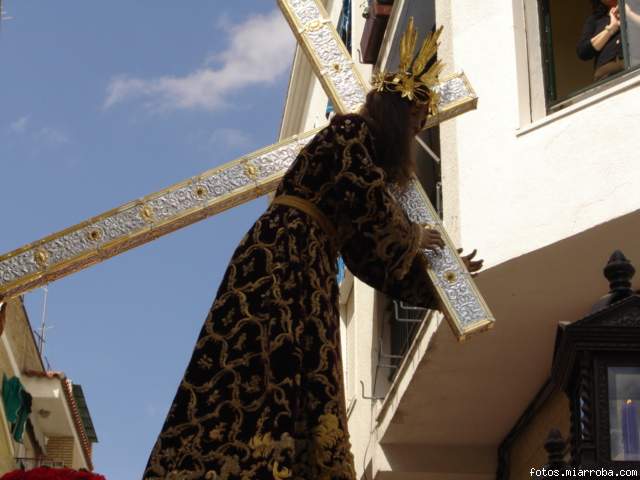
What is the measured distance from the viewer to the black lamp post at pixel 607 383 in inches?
182

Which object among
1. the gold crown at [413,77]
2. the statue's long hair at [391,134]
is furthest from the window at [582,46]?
the statue's long hair at [391,134]

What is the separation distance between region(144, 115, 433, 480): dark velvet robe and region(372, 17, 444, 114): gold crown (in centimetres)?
49

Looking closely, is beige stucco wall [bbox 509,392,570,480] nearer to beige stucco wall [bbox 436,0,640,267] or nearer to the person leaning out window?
beige stucco wall [bbox 436,0,640,267]

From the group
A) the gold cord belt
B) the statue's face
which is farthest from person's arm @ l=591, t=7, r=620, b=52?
the gold cord belt

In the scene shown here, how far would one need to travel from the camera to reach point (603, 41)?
958 centimetres

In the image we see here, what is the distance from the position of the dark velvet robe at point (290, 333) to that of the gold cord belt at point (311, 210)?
1 centimetres

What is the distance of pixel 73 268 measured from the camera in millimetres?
8039

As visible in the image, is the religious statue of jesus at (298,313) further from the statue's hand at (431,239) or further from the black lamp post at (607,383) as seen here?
the black lamp post at (607,383)

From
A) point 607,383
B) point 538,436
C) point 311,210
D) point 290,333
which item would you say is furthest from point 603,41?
point 607,383

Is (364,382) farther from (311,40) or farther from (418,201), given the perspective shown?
(418,201)

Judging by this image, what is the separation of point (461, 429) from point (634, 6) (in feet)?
11.4

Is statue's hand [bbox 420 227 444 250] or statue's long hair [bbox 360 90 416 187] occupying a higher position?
statue's long hair [bbox 360 90 416 187]

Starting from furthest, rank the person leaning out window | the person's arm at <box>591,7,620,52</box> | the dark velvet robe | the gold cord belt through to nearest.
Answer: the person's arm at <box>591,7,620,52</box> < the person leaning out window < the gold cord belt < the dark velvet robe

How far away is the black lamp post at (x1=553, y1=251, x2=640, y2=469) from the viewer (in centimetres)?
463
